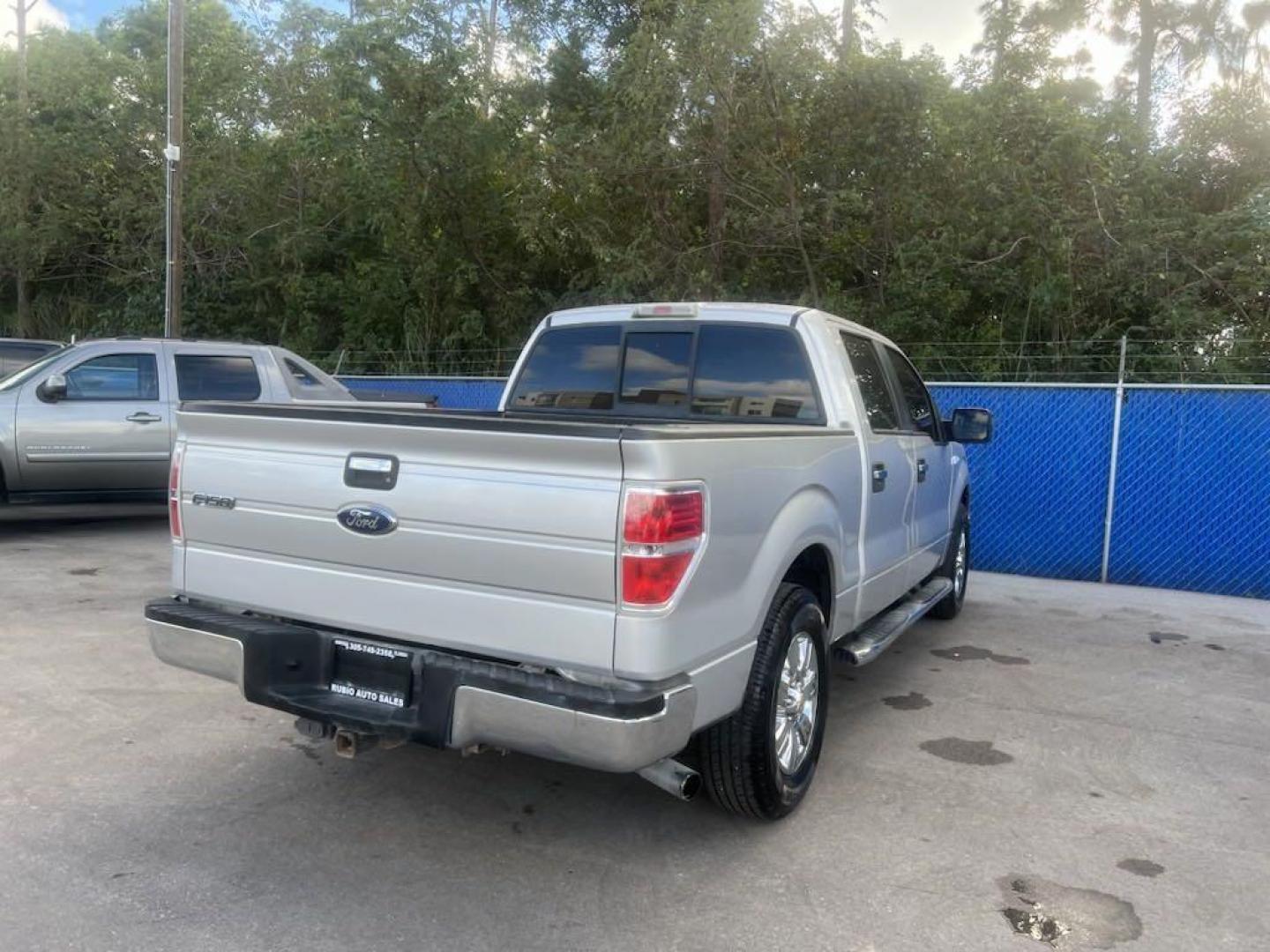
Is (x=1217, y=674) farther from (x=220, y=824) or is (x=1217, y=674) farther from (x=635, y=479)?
(x=220, y=824)

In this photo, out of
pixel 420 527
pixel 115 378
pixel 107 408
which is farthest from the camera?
pixel 115 378

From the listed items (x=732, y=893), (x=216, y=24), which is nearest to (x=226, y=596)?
(x=732, y=893)

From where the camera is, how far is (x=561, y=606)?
2.98m

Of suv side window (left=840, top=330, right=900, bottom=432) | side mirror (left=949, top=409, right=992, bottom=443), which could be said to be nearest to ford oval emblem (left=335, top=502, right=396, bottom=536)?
suv side window (left=840, top=330, right=900, bottom=432)

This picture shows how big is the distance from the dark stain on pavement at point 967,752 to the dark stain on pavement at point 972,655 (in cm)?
162

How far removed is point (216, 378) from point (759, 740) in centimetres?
820

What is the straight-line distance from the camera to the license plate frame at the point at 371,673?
127 inches

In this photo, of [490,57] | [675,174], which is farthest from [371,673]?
[490,57]

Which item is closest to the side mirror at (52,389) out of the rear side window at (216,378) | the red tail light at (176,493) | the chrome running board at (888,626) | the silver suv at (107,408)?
the silver suv at (107,408)

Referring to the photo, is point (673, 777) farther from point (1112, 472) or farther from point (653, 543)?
point (1112, 472)

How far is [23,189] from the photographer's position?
21.8 meters

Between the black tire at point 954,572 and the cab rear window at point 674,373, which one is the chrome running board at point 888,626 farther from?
the cab rear window at point 674,373

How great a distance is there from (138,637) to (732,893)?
4.40m

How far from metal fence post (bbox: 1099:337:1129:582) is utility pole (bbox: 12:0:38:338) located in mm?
21938
